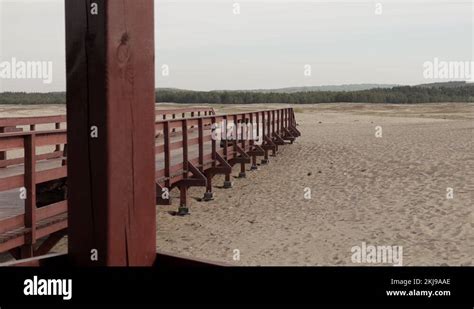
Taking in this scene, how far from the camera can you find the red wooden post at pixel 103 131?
1.40 metres

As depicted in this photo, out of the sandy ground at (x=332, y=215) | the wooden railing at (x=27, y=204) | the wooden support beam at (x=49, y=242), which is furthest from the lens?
the sandy ground at (x=332, y=215)

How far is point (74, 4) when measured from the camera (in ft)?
4.68

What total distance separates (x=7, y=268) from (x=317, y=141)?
2261 cm

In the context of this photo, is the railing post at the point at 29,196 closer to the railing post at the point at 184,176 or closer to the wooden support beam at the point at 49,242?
the wooden support beam at the point at 49,242

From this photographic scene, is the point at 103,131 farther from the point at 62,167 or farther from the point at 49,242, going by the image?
the point at 49,242

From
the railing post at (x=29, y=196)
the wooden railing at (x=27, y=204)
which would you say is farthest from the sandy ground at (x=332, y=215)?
the railing post at (x=29, y=196)

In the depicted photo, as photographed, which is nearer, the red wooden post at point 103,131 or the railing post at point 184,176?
the red wooden post at point 103,131

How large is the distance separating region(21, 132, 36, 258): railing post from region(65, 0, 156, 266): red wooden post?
3.55 metres

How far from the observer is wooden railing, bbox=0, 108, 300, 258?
4652 mm

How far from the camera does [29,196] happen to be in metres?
4.73

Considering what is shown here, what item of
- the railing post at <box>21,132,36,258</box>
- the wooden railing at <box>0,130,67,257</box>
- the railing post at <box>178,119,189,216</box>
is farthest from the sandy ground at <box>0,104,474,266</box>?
the railing post at <box>21,132,36,258</box>

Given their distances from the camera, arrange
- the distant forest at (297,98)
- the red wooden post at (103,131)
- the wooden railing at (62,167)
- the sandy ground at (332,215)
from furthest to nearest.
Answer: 1. the distant forest at (297,98)
2. the sandy ground at (332,215)
3. the wooden railing at (62,167)
4. the red wooden post at (103,131)

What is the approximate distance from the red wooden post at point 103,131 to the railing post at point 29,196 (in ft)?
11.7

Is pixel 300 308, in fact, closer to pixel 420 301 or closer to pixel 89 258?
pixel 420 301
